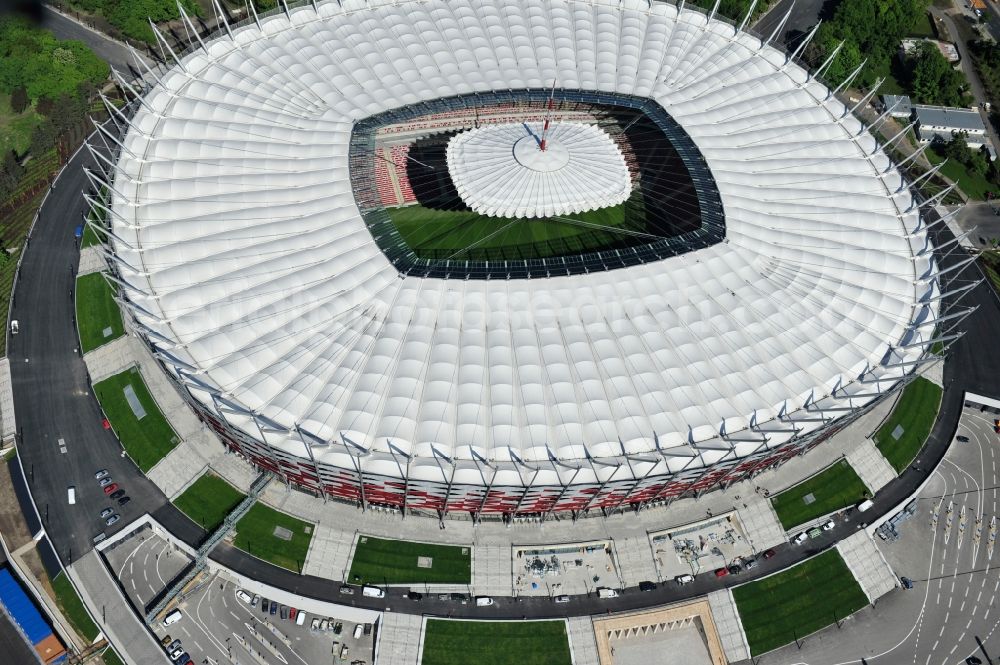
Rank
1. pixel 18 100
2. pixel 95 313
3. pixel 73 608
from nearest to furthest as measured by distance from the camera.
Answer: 1. pixel 73 608
2. pixel 95 313
3. pixel 18 100

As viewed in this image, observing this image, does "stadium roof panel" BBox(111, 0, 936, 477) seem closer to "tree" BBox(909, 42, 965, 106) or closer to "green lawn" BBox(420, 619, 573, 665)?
"green lawn" BBox(420, 619, 573, 665)

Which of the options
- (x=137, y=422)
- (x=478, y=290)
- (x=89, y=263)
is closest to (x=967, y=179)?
(x=478, y=290)

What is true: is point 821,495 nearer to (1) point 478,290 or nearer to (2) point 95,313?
(1) point 478,290

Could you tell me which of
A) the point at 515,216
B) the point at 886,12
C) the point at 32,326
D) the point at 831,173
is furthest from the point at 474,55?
the point at 886,12

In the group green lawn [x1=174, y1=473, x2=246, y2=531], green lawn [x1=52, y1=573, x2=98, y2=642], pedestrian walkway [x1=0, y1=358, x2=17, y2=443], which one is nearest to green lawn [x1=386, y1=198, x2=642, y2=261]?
green lawn [x1=174, y1=473, x2=246, y2=531]

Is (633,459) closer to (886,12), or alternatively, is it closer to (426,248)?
(426,248)

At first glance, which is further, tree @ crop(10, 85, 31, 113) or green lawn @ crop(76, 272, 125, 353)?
tree @ crop(10, 85, 31, 113)
